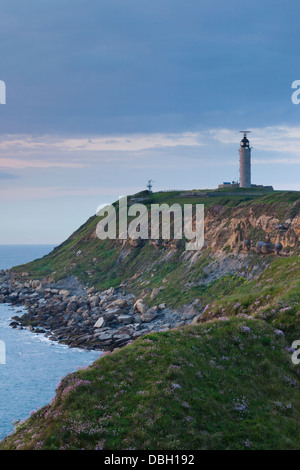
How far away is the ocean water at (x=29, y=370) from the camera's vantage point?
33.0 m

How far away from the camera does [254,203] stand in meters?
66.1

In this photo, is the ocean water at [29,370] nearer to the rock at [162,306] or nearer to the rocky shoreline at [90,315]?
the rocky shoreline at [90,315]

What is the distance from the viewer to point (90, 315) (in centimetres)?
5966

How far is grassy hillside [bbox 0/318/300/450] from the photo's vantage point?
14789 mm

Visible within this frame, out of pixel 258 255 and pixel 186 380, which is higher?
pixel 258 255

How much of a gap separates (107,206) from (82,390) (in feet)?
368

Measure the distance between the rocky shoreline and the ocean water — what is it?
2309 millimetres

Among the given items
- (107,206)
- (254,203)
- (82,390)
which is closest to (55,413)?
(82,390)

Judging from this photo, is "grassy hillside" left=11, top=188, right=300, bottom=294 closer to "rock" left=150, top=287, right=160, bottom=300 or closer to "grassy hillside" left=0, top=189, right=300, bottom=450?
"rock" left=150, top=287, right=160, bottom=300

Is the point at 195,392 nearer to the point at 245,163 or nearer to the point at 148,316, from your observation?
the point at 148,316

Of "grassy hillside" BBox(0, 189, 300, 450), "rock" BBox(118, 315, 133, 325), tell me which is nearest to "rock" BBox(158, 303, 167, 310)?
"rock" BBox(118, 315, 133, 325)

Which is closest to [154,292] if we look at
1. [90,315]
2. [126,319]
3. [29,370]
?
[126,319]

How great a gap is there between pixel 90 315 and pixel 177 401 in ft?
147
